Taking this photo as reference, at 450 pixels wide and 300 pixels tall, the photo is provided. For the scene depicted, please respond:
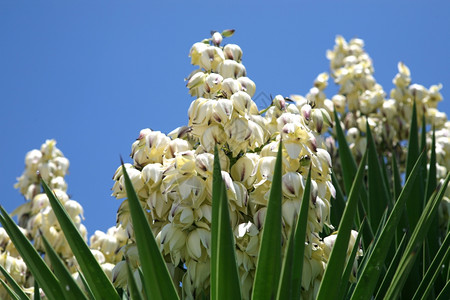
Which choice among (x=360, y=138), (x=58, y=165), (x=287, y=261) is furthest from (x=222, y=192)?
(x=360, y=138)

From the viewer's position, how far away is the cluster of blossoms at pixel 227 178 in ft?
4.00

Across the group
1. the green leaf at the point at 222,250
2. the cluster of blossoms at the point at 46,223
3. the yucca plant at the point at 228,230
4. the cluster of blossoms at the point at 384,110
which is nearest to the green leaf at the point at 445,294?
the yucca plant at the point at 228,230

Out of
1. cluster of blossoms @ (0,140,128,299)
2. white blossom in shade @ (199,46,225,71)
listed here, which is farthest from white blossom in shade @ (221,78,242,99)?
cluster of blossoms @ (0,140,128,299)

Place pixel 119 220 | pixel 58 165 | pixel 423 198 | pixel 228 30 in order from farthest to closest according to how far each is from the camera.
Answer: pixel 58 165 < pixel 423 198 < pixel 228 30 < pixel 119 220

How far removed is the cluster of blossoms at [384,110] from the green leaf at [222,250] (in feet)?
8.20

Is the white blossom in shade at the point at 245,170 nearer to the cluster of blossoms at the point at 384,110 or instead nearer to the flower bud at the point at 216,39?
the flower bud at the point at 216,39

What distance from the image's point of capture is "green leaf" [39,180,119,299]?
115cm

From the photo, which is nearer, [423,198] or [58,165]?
[423,198]

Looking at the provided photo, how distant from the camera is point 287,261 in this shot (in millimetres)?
965

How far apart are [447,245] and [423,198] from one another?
76 centimetres

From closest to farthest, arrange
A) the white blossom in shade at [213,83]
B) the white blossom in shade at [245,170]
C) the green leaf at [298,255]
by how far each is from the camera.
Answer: the green leaf at [298,255], the white blossom in shade at [245,170], the white blossom in shade at [213,83]

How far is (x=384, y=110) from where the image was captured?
3.73 metres

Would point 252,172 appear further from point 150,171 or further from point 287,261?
point 287,261

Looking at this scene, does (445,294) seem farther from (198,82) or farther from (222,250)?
(198,82)
